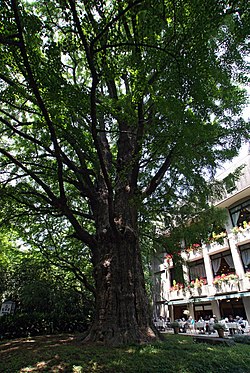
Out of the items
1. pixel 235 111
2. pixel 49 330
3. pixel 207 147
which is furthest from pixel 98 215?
pixel 49 330

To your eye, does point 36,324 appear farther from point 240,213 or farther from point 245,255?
point 240,213

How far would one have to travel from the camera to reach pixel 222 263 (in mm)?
18500

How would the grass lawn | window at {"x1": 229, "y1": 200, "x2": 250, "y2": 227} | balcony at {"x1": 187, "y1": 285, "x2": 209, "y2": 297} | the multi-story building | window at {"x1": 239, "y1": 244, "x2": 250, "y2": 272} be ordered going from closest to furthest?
the grass lawn, the multi-story building, window at {"x1": 239, "y1": 244, "x2": 250, "y2": 272}, window at {"x1": 229, "y1": 200, "x2": 250, "y2": 227}, balcony at {"x1": 187, "y1": 285, "x2": 209, "y2": 297}

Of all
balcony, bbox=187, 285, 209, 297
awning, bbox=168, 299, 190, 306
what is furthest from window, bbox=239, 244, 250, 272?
awning, bbox=168, 299, 190, 306

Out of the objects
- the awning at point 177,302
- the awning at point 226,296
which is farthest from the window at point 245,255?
the awning at point 177,302

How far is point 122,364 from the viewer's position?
3395 millimetres

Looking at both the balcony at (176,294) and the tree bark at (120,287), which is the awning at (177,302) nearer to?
the balcony at (176,294)

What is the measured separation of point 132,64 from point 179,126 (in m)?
1.35

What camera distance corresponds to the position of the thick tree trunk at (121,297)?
470 cm

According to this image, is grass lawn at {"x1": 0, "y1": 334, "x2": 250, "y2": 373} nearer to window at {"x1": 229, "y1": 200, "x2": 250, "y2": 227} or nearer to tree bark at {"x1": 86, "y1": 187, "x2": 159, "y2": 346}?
tree bark at {"x1": 86, "y1": 187, "x2": 159, "y2": 346}

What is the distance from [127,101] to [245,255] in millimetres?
15527

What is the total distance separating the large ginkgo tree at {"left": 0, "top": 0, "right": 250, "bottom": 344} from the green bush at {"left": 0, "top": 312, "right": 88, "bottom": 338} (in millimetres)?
5046

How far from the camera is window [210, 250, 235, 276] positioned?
17828 mm

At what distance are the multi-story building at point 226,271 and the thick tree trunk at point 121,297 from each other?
9.33 m
